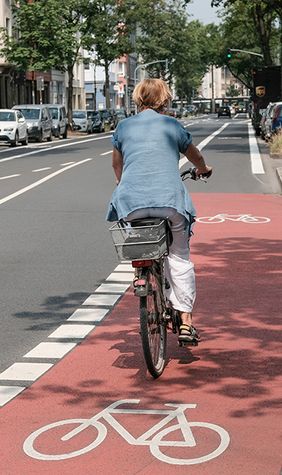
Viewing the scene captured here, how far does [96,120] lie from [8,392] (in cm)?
6830

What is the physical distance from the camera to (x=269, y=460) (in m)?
5.03

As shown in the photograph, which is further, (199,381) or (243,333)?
(243,333)

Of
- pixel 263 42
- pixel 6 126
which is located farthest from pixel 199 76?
pixel 6 126

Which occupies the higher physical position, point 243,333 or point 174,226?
point 174,226

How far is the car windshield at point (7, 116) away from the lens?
4803cm

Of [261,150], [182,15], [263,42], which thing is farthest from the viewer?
[182,15]

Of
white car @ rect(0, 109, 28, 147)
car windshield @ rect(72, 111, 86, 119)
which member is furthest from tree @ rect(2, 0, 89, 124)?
white car @ rect(0, 109, 28, 147)

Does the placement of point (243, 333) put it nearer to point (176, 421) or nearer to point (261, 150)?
point (176, 421)

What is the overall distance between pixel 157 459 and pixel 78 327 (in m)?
3.26

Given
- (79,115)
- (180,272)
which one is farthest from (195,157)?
(79,115)

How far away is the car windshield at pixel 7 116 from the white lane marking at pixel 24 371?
1641 inches

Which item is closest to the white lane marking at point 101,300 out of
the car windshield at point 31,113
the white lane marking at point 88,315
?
the white lane marking at point 88,315

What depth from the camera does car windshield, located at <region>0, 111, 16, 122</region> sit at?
48031 millimetres

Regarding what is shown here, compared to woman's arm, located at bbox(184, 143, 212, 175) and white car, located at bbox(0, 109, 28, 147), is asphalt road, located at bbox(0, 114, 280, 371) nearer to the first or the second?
woman's arm, located at bbox(184, 143, 212, 175)
